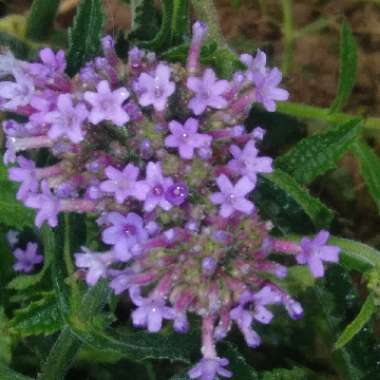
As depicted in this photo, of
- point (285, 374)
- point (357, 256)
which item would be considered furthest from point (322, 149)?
point (285, 374)

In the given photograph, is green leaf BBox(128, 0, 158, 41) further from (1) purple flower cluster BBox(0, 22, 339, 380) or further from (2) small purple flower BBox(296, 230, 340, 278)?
(2) small purple flower BBox(296, 230, 340, 278)

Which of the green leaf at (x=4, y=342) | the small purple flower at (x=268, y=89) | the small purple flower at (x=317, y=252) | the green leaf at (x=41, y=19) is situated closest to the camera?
the small purple flower at (x=317, y=252)

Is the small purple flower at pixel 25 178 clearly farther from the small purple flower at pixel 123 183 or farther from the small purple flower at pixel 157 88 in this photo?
the small purple flower at pixel 157 88

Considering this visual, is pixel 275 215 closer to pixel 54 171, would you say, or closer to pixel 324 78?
pixel 54 171

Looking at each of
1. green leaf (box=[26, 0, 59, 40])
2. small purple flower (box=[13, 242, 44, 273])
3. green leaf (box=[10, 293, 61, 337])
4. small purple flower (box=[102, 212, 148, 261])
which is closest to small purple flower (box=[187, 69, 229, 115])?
small purple flower (box=[102, 212, 148, 261])

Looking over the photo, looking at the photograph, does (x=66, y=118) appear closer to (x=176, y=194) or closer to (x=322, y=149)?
(x=176, y=194)

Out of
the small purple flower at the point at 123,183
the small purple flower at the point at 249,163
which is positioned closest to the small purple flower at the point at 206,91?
the small purple flower at the point at 249,163
